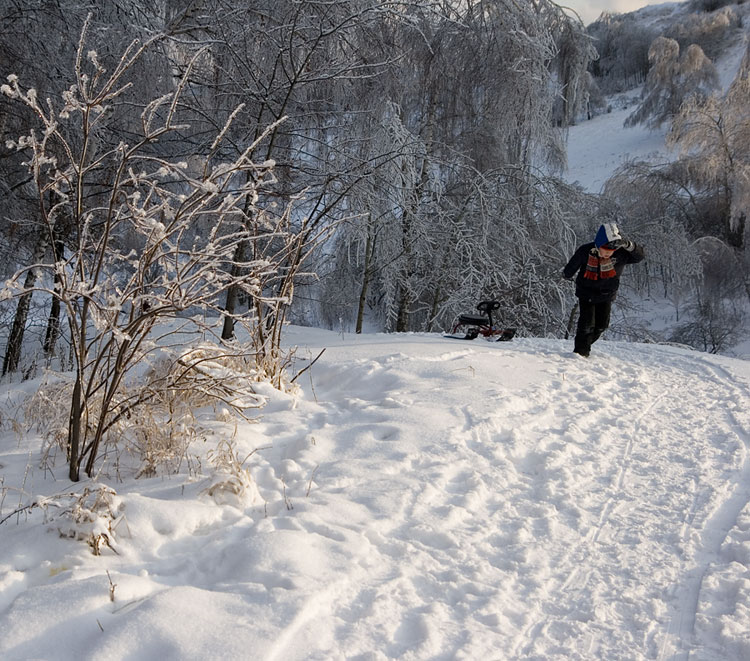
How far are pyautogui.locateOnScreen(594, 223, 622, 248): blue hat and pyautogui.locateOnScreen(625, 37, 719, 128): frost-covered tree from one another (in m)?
17.5

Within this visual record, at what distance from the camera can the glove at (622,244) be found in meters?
6.37

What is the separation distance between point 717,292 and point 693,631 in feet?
56.0

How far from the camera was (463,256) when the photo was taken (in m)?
10.4

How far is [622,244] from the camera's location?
6363 mm

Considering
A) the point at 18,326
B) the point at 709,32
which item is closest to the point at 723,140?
the point at 18,326

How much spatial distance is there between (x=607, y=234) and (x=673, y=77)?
21104 mm

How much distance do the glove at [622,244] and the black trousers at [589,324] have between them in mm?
647

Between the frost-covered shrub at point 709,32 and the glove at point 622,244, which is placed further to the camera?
the frost-covered shrub at point 709,32

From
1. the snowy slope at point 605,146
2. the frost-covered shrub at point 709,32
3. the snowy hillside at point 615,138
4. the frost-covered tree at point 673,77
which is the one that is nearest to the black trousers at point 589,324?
the frost-covered tree at point 673,77

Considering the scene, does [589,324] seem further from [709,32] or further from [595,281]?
[709,32]

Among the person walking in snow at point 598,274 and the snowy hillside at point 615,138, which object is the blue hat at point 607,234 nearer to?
the person walking in snow at point 598,274

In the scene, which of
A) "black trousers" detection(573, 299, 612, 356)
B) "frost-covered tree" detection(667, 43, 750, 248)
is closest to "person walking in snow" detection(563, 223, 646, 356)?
"black trousers" detection(573, 299, 612, 356)

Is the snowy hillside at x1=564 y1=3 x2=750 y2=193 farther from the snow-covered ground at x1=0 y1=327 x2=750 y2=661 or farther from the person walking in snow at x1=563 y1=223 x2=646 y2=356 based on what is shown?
the snow-covered ground at x1=0 y1=327 x2=750 y2=661

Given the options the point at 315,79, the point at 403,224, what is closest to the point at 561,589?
the point at 315,79
